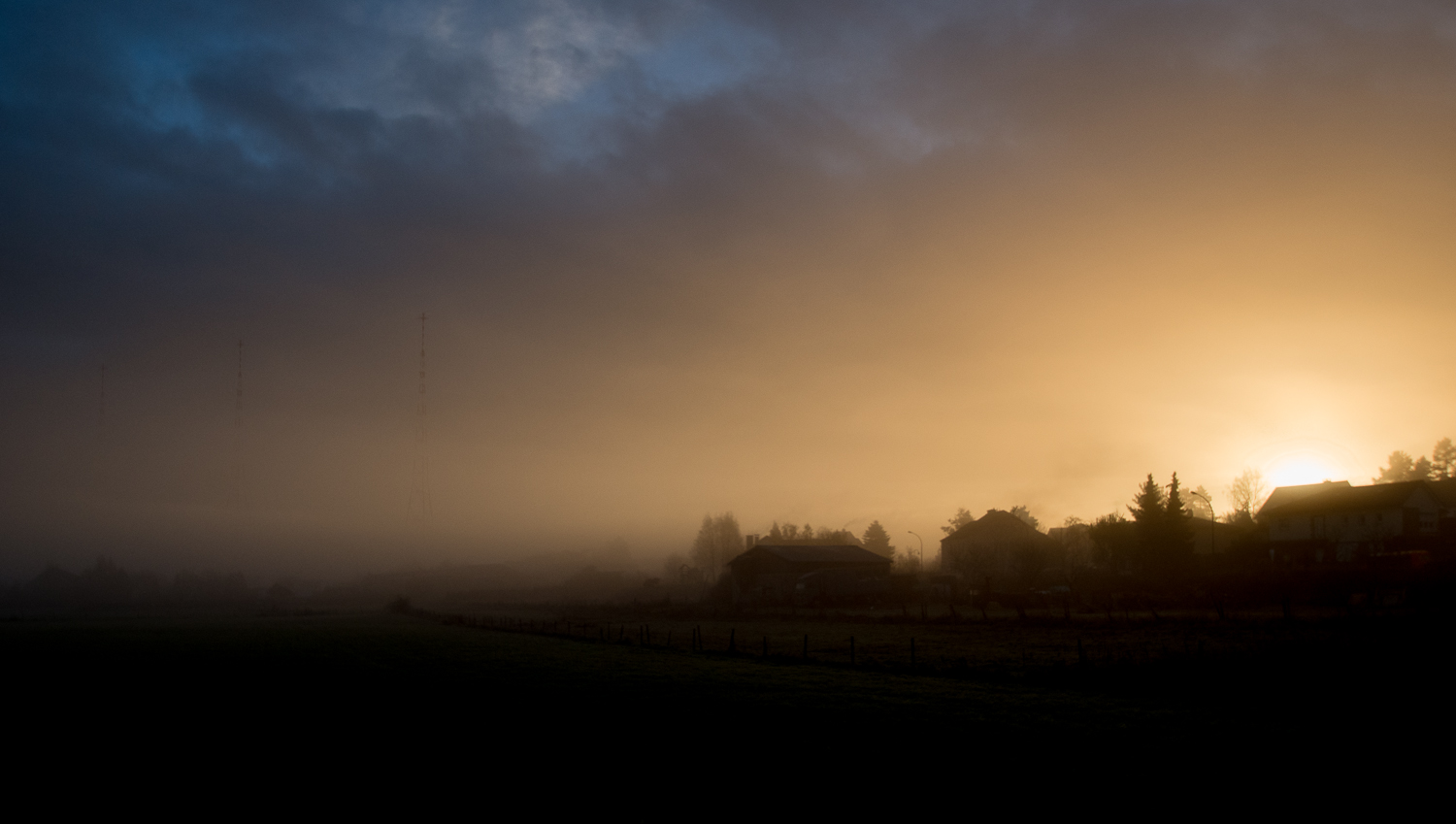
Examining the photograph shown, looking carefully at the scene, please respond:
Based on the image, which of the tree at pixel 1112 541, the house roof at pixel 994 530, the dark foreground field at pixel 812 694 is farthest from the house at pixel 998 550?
the dark foreground field at pixel 812 694

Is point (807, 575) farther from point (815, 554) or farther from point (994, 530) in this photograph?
point (994, 530)

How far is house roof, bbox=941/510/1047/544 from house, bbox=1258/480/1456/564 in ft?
141

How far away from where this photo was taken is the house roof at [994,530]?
137500 millimetres

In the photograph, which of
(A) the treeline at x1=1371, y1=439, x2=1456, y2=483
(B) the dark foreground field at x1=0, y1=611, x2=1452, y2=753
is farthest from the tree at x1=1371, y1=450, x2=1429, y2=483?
(B) the dark foreground field at x1=0, y1=611, x2=1452, y2=753

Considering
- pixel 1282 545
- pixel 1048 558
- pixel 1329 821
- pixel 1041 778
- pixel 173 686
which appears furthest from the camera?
pixel 1048 558

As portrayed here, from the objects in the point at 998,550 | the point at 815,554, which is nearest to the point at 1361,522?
the point at 998,550

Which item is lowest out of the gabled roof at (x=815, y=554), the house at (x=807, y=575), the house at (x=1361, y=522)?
the house at (x=807, y=575)

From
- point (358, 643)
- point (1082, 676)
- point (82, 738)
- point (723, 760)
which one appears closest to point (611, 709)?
point (723, 760)

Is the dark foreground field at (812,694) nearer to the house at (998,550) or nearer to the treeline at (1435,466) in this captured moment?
the house at (998,550)

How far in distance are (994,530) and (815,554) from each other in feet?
136

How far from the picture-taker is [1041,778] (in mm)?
18047

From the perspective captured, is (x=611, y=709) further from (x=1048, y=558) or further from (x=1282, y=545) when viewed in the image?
(x=1048, y=558)

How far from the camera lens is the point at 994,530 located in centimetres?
13975

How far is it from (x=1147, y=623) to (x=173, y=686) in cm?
5347
